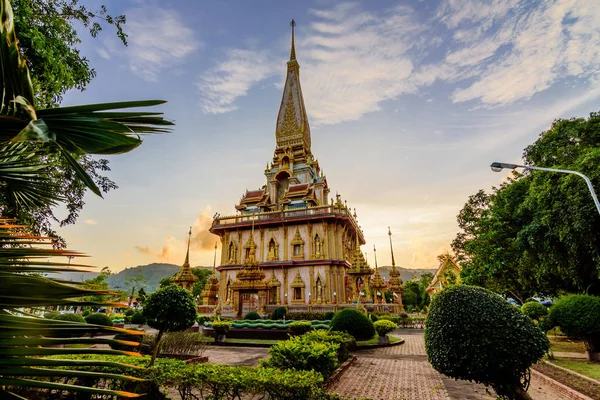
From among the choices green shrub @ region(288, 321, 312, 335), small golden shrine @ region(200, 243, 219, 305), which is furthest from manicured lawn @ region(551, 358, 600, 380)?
small golden shrine @ region(200, 243, 219, 305)

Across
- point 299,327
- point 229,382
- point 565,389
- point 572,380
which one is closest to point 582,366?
point 572,380

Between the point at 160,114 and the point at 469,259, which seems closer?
the point at 160,114

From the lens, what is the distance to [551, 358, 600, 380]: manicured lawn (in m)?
8.73

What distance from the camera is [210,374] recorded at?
540 centimetres

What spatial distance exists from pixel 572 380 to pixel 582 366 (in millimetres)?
2486

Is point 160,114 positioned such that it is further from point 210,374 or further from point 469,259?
point 469,259

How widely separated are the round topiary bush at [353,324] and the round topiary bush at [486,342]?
8636mm

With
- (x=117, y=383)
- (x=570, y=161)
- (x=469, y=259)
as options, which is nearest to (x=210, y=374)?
(x=117, y=383)

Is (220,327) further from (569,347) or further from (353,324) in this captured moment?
(569,347)

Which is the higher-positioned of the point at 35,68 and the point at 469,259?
the point at 35,68

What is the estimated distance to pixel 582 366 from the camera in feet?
31.8

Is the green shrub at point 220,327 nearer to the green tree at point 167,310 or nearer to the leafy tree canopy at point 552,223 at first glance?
the green tree at point 167,310

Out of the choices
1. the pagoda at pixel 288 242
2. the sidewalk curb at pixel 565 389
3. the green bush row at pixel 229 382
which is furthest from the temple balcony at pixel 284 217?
the green bush row at pixel 229 382

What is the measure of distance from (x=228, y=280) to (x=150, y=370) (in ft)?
91.3
